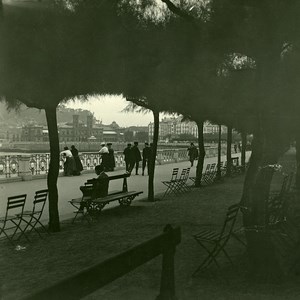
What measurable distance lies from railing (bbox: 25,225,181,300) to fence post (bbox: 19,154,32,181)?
17028 mm

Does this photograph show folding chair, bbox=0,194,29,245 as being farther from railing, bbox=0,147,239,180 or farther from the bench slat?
railing, bbox=0,147,239,180

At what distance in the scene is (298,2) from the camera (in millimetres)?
6520

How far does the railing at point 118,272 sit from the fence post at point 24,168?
1703cm

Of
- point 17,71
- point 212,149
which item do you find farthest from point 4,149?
point 17,71

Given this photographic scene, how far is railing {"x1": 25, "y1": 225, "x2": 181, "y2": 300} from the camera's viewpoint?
2.94 meters

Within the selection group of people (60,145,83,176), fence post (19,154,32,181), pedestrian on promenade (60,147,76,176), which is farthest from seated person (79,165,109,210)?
pedestrian on promenade (60,147,76,176)

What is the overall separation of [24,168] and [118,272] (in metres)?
18.4

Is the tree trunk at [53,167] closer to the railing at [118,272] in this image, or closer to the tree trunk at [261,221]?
the tree trunk at [261,221]

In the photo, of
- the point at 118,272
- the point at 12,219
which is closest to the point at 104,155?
the point at 12,219

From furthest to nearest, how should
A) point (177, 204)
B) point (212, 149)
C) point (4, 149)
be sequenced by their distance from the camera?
point (4, 149)
point (212, 149)
point (177, 204)

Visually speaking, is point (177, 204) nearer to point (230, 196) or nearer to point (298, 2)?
point (230, 196)

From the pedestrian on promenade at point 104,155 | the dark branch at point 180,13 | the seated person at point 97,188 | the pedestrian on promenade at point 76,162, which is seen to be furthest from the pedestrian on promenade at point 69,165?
the dark branch at point 180,13

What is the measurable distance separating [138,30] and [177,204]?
652 cm

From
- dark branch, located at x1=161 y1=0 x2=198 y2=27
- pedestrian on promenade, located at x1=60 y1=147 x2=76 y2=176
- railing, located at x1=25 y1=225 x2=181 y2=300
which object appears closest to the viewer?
railing, located at x1=25 y1=225 x2=181 y2=300
